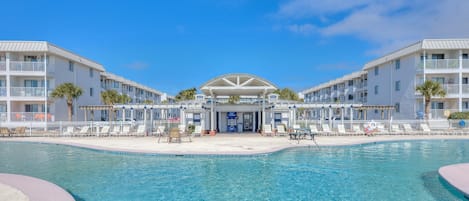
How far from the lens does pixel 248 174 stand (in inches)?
414

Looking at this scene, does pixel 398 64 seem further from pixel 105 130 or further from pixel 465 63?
pixel 105 130

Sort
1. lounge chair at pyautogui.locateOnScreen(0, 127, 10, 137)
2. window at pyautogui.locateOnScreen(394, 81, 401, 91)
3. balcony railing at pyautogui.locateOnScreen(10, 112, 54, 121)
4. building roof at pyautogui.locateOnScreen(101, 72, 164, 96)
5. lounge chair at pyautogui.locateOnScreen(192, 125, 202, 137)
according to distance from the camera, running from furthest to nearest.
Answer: building roof at pyautogui.locateOnScreen(101, 72, 164, 96) → window at pyautogui.locateOnScreen(394, 81, 401, 91) → balcony railing at pyautogui.locateOnScreen(10, 112, 54, 121) → lounge chair at pyautogui.locateOnScreen(0, 127, 10, 137) → lounge chair at pyautogui.locateOnScreen(192, 125, 202, 137)

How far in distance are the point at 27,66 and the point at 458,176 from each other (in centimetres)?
3212

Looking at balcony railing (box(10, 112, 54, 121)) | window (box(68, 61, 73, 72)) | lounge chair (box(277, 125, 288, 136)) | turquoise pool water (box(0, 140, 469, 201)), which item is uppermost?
window (box(68, 61, 73, 72))

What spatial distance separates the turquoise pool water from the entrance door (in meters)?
12.0

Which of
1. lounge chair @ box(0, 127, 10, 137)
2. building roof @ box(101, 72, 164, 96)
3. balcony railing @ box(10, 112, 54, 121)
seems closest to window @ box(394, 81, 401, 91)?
balcony railing @ box(10, 112, 54, 121)

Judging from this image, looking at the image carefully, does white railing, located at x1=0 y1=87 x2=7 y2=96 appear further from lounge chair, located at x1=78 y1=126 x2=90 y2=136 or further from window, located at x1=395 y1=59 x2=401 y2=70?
window, located at x1=395 y1=59 x2=401 y2=70

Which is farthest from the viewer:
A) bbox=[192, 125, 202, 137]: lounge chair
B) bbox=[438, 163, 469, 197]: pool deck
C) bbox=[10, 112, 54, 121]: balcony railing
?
bbox=[10, 112, 54, 121]: balcony railing

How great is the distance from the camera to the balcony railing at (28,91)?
28520mm

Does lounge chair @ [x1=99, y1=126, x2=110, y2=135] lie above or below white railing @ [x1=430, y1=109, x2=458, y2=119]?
below

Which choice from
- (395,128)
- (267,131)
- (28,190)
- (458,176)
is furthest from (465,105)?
(28,190)

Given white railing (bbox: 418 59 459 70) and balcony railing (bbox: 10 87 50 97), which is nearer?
balcony railing (bbox: 10 87 50 97)

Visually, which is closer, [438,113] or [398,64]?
[438,113]

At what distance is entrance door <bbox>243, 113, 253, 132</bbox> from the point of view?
89.7 ft
